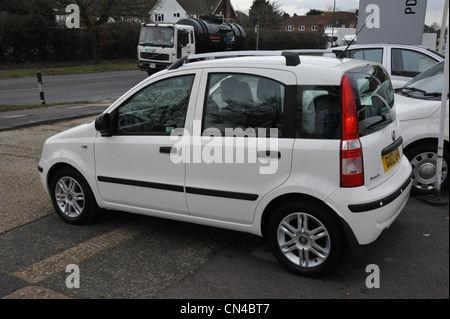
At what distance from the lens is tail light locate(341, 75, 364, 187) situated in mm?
3318

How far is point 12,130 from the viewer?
10.2 metres

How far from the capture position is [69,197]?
4.88 m

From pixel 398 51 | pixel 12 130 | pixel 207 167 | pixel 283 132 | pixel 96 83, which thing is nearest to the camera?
pixel 283 132

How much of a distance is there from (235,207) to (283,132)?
2.49 feet

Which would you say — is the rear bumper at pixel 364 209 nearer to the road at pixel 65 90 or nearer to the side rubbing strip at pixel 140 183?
the side rubbing strip at pixel 140 183

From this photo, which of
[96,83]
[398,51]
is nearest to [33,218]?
[398,51]

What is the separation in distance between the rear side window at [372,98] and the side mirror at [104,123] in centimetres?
230

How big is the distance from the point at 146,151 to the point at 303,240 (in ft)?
5.41

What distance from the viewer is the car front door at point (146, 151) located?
4090 millimetres

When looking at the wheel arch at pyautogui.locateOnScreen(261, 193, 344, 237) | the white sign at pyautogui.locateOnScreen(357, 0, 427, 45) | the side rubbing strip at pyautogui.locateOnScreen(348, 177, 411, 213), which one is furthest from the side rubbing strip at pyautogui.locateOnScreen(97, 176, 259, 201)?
the white sign at pyautogui.locateOnScreen(357, 0, 427, 45)

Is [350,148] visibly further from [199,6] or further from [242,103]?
[199,6]

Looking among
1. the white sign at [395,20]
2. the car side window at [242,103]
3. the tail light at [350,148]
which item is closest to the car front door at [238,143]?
the car side window at [242,103]

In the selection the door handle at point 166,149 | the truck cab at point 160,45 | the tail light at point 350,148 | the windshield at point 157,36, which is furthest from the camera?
the windshield at point 157,36
